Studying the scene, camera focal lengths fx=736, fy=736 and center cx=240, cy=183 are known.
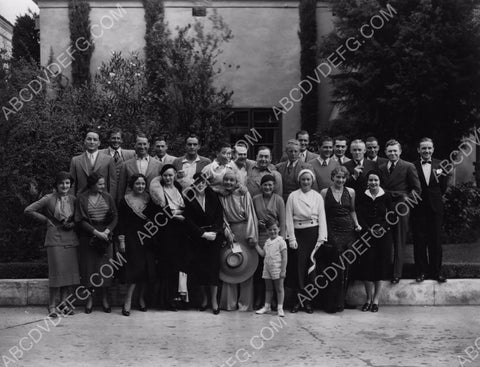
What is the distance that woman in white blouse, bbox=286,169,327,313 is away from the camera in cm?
962

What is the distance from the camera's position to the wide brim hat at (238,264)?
9.62m

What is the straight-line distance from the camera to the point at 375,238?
32.3ft

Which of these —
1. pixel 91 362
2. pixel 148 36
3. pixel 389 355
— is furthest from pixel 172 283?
pixel 148 36

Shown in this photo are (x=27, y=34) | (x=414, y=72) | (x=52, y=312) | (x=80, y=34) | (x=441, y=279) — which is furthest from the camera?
(x=27, y=34)

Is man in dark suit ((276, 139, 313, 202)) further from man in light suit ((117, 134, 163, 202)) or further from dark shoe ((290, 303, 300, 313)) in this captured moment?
man in light suit ((117, 134, 163, 202))

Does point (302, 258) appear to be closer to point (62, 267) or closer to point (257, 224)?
point (257, 224)

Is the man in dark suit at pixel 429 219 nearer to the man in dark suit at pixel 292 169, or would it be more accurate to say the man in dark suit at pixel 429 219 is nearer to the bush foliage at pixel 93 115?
the man in dark suit at pixel 292 169

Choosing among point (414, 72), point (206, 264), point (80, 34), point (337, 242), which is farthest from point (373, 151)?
point (80, 34)

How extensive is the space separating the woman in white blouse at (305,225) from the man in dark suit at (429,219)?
151 cm

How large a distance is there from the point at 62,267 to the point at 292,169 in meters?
3.38

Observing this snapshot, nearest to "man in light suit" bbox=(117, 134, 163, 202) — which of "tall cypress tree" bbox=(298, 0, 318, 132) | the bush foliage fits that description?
the bush foliage

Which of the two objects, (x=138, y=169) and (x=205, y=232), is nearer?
(x=205, y=232)

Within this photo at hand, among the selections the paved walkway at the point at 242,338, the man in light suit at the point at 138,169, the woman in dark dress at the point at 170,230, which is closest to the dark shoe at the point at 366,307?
the paved walkway at the point at 242,338

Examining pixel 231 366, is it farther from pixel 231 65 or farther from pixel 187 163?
pixel 231 65
